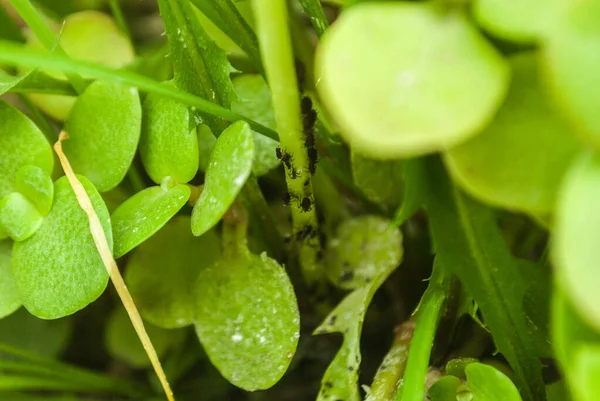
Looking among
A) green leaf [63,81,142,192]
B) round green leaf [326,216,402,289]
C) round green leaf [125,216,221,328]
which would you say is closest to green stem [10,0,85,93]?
green leaf [63,81,142,192]

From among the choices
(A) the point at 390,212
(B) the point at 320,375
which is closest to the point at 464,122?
(A) the point at 390,212

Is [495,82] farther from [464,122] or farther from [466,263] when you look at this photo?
[466,263]

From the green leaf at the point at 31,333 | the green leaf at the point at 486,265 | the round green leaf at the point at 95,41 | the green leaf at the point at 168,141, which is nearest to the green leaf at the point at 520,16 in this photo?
the green leaf at the point at 486,265

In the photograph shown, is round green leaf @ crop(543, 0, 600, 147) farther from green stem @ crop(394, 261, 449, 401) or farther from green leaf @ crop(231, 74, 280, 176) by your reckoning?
green leaf @ crop(231, 74, 280, 176)

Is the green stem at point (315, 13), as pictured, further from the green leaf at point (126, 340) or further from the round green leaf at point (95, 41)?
the green leaf at point (126, 340)

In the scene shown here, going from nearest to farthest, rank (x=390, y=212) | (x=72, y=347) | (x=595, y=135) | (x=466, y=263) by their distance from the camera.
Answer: (x=595, y=135) < (x=466, y=263) < (x=390, y=212) < (x=72, y=347)

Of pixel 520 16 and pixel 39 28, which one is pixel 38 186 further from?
pixel 520 16
